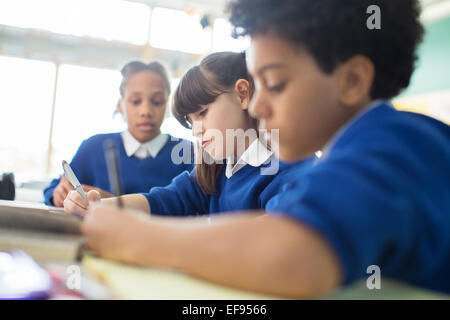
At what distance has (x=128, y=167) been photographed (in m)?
1.26

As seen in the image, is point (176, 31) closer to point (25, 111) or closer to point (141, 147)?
point (25, 111)

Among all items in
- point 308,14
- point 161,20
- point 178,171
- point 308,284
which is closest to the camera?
point 308,284

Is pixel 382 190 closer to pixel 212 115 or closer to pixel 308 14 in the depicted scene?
pixel 308 14

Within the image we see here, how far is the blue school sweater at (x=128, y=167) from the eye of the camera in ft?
4.00

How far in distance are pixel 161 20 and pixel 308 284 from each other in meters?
4.03

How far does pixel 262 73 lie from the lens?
1.26ft

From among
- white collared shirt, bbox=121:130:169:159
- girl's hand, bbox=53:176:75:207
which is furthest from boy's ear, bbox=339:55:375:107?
white collared shirt, bbox=121:130:169:159

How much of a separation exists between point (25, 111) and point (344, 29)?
12.3ft

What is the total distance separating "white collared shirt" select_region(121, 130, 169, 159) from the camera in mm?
1282

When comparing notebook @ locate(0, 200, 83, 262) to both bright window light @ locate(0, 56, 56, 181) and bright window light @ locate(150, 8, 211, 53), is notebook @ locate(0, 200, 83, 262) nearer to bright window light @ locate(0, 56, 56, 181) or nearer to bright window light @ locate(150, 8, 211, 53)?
bright window light @ locate(0, 56, 56, 181)

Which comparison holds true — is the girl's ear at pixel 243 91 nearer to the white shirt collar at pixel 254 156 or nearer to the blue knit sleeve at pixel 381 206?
the white shirt collar at pixel 254 156

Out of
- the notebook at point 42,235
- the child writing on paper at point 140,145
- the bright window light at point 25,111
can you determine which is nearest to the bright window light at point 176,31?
the bright window light at point 25,111

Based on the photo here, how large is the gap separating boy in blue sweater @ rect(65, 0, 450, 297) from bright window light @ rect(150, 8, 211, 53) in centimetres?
370

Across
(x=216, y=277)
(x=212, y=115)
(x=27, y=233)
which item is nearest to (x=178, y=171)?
(x=212, y=115)
